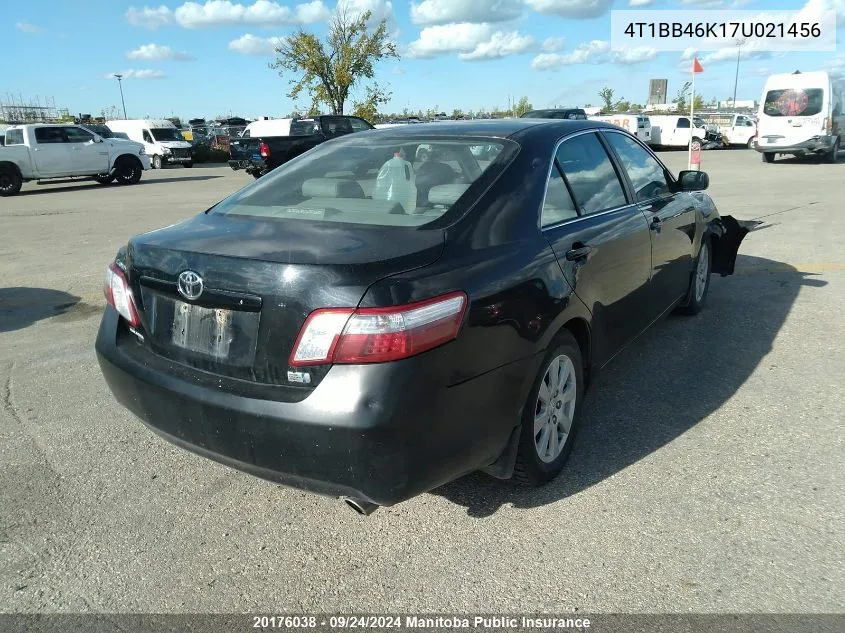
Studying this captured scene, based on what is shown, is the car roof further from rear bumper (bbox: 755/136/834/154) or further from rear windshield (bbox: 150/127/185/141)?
rear windshield (bbox: 150/127/185/141)

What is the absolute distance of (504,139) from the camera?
3.33 m

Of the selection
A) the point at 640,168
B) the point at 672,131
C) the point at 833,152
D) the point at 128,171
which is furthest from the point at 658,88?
the point at 640,168

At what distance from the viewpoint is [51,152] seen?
19.2m

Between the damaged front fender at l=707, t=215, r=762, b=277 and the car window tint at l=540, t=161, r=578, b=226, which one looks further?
the damaged front fender at l=707, t=215, r=762, b=277

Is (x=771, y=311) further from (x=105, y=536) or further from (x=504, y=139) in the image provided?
(x=105, y=536)

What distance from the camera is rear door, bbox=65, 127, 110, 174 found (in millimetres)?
19625

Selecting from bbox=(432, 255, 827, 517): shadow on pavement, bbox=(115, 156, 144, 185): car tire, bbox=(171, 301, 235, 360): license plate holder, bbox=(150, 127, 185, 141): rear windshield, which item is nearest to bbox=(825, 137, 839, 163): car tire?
bbox=(432, 255, 827, 517): shadow on pavement

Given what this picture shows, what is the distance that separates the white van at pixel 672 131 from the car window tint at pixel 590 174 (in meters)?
33.1

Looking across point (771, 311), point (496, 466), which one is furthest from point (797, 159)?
point (496, 466)

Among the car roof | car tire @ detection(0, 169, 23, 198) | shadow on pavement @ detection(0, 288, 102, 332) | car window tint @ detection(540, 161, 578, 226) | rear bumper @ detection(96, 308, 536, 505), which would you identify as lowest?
shadow on pavement @ detection(0, 288, 102, 332)

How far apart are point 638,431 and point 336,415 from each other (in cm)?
202

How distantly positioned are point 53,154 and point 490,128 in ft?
63.5

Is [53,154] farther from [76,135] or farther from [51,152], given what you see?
[76,135]

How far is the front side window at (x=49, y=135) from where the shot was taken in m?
19.0
